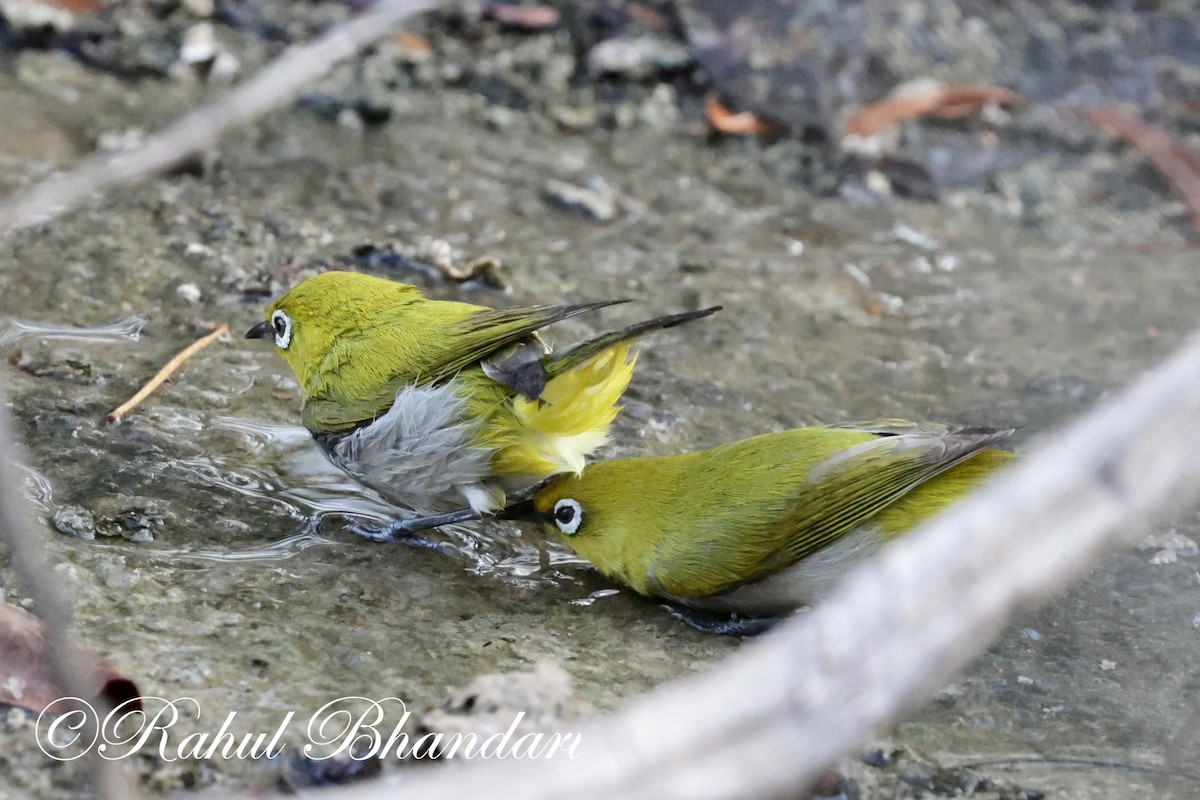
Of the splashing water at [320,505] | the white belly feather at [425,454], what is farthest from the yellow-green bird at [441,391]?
the splashing water at [320,505]

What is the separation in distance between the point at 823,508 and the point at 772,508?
0.14m

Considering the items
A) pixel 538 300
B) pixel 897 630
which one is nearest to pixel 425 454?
pixel 538 300

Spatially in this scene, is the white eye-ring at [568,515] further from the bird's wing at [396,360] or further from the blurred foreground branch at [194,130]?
the blurred foreground branch at [194,130]

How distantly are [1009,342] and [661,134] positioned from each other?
242 cm

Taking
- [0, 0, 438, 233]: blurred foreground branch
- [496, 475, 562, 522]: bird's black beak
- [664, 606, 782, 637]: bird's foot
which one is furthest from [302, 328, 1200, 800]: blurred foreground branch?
[496, 475, 562, 522]: bird's black beak

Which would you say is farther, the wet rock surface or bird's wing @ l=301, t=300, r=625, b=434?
Result: bird's wing @ l=301, t=300, r=625, b=434

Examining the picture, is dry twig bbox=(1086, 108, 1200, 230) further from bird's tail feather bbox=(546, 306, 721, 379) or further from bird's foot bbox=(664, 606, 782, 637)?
bird's tail feather bbox=(546, 306, 721, 379)

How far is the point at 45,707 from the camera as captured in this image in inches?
98.9

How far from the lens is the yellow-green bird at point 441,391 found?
365 cm

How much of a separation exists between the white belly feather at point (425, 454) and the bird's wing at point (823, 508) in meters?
0.79

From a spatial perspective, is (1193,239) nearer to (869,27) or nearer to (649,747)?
(869,27)

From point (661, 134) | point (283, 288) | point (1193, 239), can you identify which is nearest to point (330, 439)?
point (283, 288)

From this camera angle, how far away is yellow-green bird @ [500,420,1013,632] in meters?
3.40

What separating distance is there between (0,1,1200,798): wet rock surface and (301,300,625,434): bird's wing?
29cm
